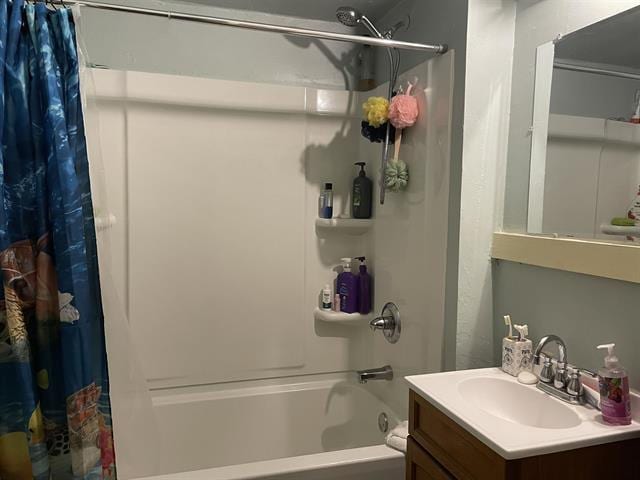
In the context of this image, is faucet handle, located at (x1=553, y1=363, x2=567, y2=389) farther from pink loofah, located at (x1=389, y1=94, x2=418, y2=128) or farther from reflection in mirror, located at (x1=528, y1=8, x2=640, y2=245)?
pink loofah, located at (x1=389, y1=94, x2=418, y2=128)

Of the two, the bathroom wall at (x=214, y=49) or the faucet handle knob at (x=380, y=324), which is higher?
the bathroom wall at (x=214, y=49)

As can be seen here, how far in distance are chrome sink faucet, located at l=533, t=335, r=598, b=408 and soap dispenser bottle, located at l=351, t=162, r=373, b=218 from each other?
1.06 metres

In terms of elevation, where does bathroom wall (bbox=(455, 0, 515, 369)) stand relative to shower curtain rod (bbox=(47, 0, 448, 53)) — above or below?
below

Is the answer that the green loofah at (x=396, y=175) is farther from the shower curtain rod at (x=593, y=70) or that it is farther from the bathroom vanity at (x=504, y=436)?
the bathroom vanity at (x=504, y=436)

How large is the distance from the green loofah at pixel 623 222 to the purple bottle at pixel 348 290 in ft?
3.88

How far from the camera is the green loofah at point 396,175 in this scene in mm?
1885

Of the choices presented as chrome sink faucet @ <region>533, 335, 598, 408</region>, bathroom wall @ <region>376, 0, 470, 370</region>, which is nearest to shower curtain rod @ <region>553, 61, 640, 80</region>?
bathroom wall @ <region>376, 0, 470, 370</region>

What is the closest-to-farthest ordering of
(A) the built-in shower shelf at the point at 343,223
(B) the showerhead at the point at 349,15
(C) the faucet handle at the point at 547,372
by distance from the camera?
(C) the faucet handle at the point at 547,372, (B) the showerhead at the point at 349,15, (A) the built-in shower shelf at the point at 343,223

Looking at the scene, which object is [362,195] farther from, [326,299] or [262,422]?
[262,422]

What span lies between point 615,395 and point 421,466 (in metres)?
0.53

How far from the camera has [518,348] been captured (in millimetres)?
1439

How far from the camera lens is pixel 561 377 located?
1.28 m

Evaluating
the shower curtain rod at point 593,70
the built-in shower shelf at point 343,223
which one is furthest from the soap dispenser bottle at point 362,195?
the shower curtain rod at point 593,70

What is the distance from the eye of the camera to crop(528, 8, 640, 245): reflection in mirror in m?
1.26
